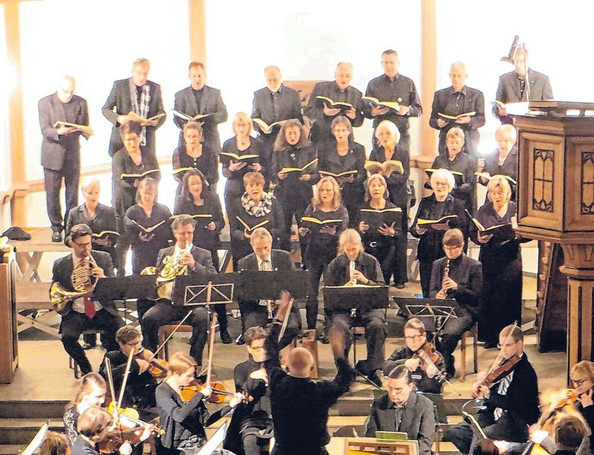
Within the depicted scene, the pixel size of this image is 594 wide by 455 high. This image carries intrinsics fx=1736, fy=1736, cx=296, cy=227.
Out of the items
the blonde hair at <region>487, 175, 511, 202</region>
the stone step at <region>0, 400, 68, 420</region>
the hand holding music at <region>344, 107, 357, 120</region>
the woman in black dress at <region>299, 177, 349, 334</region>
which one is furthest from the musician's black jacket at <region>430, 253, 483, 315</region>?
the stone step at <region>0, 400, 68, 420</region>

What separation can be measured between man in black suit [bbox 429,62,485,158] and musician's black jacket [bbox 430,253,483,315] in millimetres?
1789

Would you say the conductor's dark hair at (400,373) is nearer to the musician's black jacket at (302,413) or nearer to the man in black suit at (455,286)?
the musician's black jacket at (302,413)

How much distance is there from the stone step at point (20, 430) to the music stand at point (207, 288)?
4.35 feet

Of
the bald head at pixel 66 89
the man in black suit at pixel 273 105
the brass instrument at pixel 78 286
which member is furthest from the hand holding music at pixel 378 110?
the brass instrument at pixel 78 286

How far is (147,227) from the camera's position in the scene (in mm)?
13773

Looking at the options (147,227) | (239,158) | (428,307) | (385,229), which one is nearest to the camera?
(428,307)

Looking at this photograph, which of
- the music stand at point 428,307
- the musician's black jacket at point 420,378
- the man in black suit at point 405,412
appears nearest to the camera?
the man in black suit at point 405,412

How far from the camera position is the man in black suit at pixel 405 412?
447 inches

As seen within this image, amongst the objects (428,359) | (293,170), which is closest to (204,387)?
(428,359)

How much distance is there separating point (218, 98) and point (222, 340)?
2231 mm

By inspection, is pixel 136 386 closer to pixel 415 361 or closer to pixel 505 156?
pixel 415 361

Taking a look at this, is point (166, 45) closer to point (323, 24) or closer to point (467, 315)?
point (323, 24)

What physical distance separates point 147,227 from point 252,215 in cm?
84

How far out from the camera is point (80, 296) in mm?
13000
